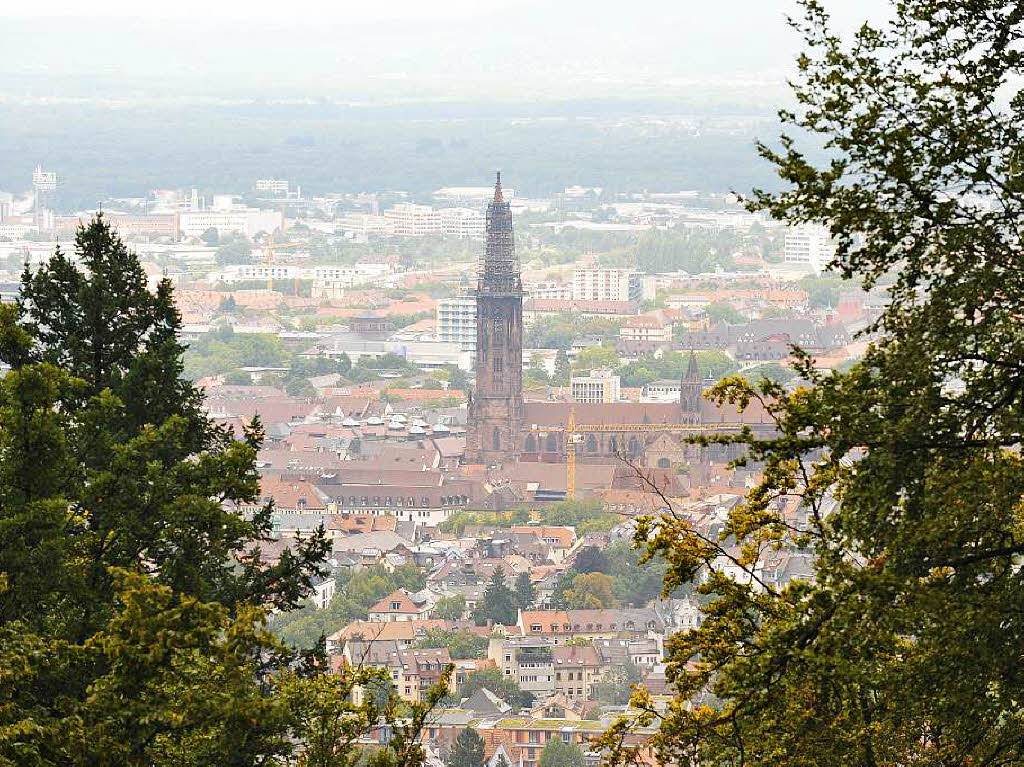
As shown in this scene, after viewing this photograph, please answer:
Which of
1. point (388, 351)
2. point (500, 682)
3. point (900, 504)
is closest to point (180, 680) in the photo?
point (900, 504)

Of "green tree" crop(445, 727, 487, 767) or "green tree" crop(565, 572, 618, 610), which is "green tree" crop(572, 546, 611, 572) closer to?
"green tree" crop(565, 572, 618, 610)

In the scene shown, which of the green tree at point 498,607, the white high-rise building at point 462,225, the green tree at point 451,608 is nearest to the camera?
the green tree at point 498,607

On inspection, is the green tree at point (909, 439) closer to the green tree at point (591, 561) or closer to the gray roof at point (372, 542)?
the green tree at point (591, 561)

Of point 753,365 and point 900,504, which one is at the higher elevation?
point 900,504

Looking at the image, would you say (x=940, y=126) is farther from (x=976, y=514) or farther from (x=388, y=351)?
(x=388, y=351)

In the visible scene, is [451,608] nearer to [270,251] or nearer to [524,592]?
[524,592]

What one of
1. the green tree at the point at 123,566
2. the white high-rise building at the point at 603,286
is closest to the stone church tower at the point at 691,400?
the white high-rise building at the point at 603,286

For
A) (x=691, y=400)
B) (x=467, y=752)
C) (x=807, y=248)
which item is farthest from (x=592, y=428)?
(x=807, y=248)

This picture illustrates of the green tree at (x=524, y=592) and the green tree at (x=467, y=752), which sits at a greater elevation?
the green tree at (x=467, y=752)
